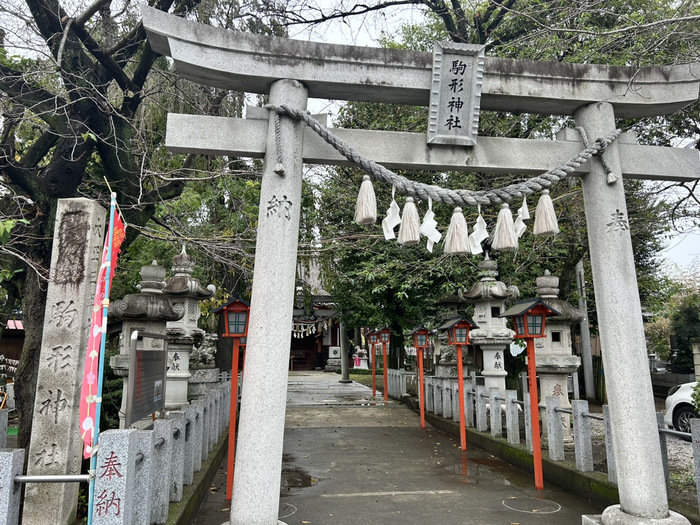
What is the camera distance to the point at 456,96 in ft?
16.4

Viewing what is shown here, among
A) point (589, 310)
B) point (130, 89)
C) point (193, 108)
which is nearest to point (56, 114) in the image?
point (130, 89)

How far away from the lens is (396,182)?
4.45 m

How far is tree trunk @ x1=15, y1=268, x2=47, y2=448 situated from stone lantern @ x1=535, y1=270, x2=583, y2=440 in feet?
26.5

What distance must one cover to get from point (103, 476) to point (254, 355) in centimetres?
153

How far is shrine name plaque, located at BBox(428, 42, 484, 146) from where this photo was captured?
493cm

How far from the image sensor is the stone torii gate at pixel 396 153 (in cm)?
437

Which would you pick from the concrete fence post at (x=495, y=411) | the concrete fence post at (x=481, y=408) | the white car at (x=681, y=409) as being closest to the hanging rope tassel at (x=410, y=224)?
the concrete fence post at (x=495, y=411)

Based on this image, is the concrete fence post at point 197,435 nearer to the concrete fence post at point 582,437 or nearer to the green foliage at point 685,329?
the concrete fence post at point 582,437

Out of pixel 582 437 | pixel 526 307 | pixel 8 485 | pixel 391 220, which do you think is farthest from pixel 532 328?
pixel 8 485

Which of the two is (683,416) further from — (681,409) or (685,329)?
(685,329)

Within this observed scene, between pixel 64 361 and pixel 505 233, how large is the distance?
4.31m

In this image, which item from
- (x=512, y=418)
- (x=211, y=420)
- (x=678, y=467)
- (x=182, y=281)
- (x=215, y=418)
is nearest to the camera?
(x=678, y=467)

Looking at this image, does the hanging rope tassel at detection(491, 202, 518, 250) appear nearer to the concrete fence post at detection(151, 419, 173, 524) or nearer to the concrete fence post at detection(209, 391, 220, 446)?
the concrete fence post at detection(151, 419, 173, 524)

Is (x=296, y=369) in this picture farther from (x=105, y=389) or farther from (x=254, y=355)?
(x=254, y=355)
